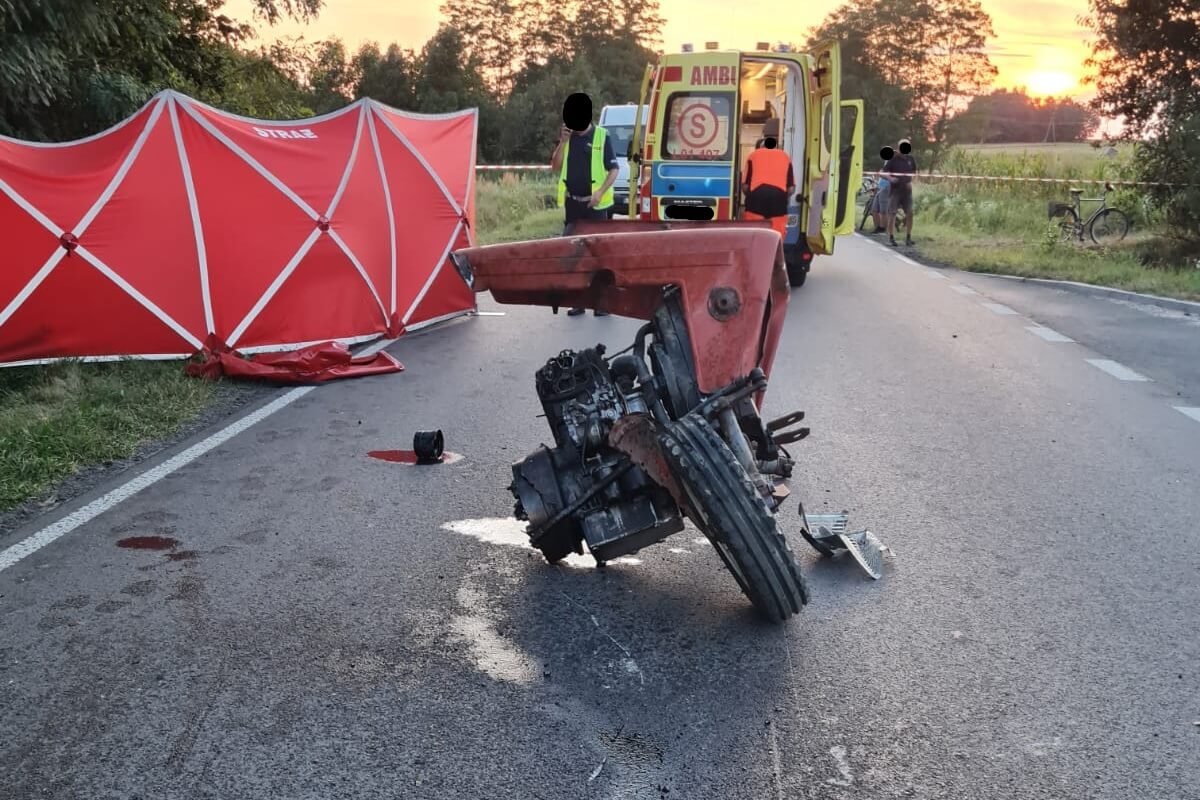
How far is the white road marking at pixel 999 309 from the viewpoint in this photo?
37.9 feet

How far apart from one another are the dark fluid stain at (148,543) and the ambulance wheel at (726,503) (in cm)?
237

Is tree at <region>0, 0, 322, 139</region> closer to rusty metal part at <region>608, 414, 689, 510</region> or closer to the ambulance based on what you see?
the ambulance

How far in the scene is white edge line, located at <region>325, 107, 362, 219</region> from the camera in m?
8.97

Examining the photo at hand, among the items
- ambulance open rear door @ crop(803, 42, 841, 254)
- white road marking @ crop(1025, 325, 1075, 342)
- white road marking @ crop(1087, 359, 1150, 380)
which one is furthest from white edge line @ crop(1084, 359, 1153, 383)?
ambulance open rear door @ crop(803, 42, 841, 254)

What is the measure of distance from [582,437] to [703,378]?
540 mm

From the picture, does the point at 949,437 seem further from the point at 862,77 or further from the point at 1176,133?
the point at 862,77

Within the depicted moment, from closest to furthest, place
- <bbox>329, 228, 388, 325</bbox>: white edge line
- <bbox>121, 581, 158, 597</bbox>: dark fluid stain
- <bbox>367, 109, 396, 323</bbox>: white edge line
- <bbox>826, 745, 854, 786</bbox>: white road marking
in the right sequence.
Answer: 1. <bbox>826, 745, 854, 786</bbox>: white road marking
2. <bbox>121, 581, 158, 597</bbox>: dark fluid stain
3. <bbox>329, 228, 388, 325</bbox>: white edge line
4. <bbox>367, 109, 396, 323</bbox>: white edge line

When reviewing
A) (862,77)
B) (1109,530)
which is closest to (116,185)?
(1109,530)

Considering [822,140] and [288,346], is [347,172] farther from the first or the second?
[822,140]

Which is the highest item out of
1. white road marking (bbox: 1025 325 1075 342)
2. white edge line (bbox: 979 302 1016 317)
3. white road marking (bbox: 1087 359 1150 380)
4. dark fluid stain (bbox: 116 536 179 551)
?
dark fluid stain (bbox: 116 536 179 551)

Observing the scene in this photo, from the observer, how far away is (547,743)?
303 cm

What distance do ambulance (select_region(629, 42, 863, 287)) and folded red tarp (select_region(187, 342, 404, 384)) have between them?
14.9 ft

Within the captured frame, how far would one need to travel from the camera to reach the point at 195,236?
804 centimetres

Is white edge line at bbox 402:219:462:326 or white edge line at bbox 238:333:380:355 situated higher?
white edge line at bbox 402:219:462:326
